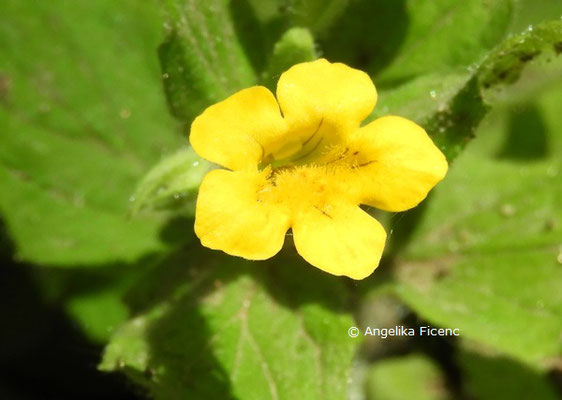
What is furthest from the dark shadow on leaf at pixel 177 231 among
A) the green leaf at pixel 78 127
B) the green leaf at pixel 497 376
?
the green leaf at pixel 497 376

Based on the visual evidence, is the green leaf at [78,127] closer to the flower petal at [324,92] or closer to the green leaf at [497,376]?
the flower petal at [324,92]

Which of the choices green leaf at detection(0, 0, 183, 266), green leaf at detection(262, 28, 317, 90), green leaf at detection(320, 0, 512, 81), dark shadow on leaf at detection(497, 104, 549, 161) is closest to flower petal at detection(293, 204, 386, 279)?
green leaf at detection(262, 28, 317, 90)

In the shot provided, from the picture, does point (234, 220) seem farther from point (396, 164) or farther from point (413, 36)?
point (413, 36)

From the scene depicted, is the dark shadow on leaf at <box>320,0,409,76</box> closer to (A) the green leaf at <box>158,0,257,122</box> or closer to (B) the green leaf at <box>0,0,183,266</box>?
(A) the green leaf at <box>158,0,257,122</box>

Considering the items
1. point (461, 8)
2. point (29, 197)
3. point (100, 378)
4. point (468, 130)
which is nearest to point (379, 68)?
point (461, 8)

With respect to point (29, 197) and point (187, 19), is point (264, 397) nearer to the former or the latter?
point (187, 19)

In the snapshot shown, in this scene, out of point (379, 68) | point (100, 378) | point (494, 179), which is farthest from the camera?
point (100, 378)

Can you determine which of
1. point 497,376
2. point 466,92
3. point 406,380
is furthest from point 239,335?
point 497,376

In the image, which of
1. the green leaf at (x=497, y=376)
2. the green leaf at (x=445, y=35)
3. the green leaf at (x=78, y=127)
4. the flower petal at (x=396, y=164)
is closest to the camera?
the flower petal at (x=396, y=164)
